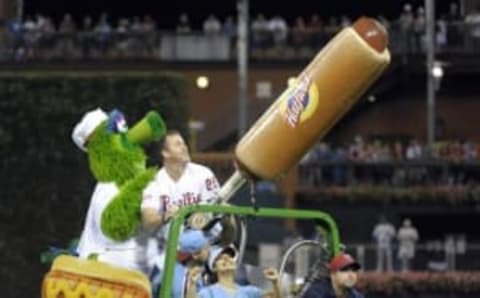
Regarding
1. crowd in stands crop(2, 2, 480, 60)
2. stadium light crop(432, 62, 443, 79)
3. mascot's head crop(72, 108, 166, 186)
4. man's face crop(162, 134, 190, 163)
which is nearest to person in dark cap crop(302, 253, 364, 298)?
man's face crop(162, 134, 190, 163)

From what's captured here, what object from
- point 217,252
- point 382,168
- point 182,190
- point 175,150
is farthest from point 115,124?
point 382,168

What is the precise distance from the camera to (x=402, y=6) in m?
43.8

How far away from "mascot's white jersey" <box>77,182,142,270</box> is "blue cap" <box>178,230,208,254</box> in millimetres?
499

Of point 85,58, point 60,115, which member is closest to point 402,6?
point 85,58

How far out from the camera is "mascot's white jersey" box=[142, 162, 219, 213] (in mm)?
9969

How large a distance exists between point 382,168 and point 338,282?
83.2ft

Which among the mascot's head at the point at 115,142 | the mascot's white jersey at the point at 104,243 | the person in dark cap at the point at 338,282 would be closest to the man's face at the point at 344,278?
the person in dark cap at the point at 338,282

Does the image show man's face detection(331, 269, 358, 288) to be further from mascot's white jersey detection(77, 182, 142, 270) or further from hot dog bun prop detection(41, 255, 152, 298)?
mascot's white jersey detection(77, 182, 142, 270)

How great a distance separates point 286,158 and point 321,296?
976 millimetres

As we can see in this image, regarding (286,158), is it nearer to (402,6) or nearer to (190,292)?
(190,292)

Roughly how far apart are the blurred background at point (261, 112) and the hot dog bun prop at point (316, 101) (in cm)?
931

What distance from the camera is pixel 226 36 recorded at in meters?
40.7

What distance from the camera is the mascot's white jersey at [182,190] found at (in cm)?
997

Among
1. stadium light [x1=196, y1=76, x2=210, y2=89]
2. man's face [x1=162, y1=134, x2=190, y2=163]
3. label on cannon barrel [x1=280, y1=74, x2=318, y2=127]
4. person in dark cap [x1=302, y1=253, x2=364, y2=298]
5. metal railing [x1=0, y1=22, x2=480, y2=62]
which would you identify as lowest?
stadium light [x1=196, y1=76, x2=210, y2=89]
